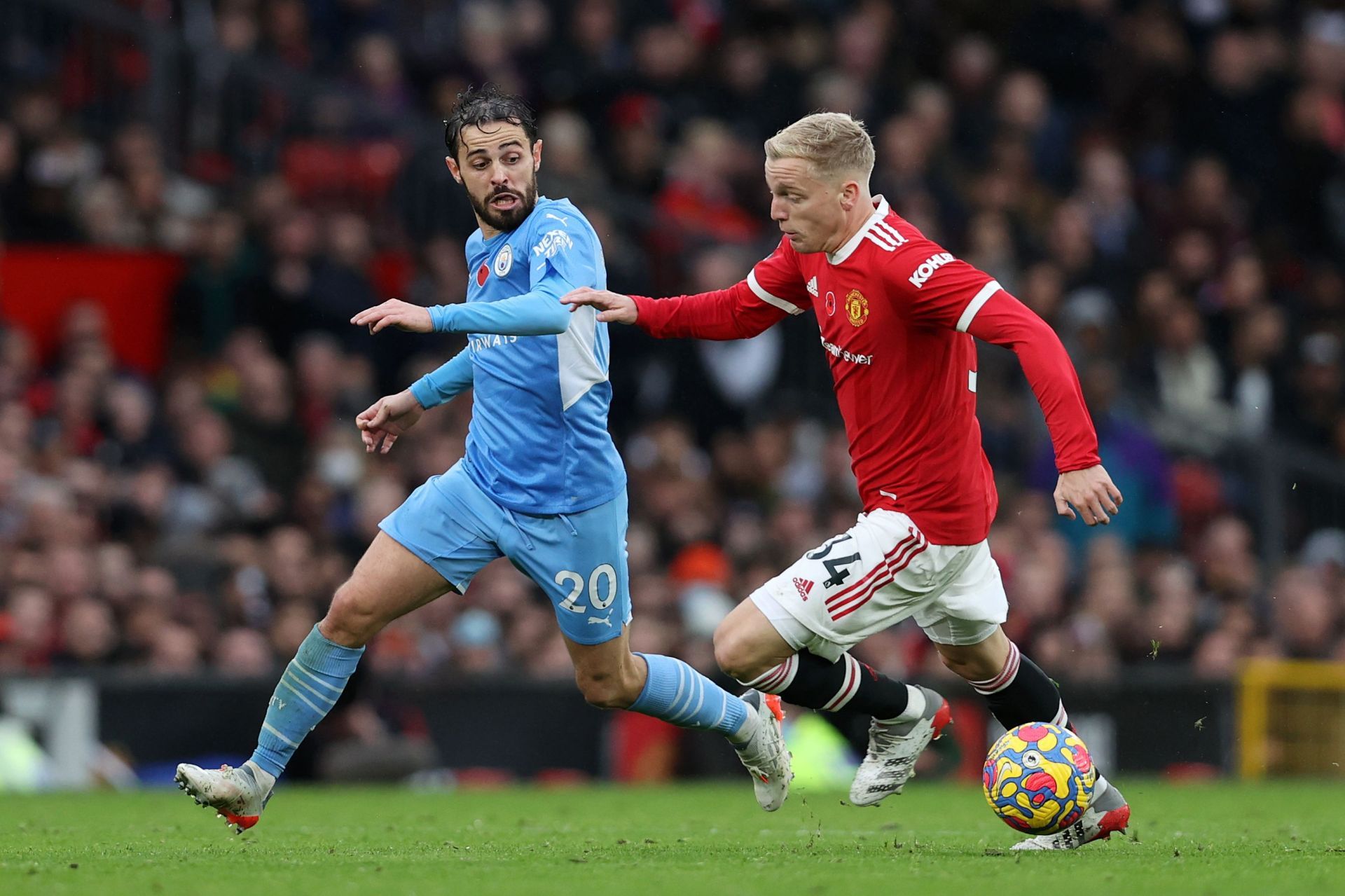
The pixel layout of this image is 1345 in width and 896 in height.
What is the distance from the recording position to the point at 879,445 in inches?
278

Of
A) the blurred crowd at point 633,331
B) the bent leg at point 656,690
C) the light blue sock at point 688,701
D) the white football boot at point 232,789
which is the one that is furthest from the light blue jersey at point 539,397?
the blurred crowd at point 633,331

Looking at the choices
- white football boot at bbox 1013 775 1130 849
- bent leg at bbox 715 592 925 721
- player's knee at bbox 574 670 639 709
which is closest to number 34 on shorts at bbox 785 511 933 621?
bent leg at bbox 715 592 925 721

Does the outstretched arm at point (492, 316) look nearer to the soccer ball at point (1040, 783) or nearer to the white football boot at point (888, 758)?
the white football boot at point (888, 758)

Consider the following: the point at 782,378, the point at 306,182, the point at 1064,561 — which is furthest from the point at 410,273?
the point at 1064,561

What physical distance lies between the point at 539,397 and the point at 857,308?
1173 millimetres

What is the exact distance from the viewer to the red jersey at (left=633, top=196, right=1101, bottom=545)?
6684mm

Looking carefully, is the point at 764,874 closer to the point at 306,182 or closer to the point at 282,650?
the point at 282,650

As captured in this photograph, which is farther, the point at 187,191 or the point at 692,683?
the point at 187,191

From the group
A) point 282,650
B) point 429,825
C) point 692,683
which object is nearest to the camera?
point 692,683

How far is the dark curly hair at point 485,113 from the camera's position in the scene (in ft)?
23.8

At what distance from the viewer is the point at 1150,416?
14867 millimetres

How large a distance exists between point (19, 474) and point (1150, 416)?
308 inches

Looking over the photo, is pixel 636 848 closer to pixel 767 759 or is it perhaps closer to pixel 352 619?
pixel 767 759

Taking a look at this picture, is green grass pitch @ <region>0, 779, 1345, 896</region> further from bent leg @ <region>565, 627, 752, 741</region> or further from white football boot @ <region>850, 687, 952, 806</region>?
bent leg @ <region>565, 627, 752, 741</region>
